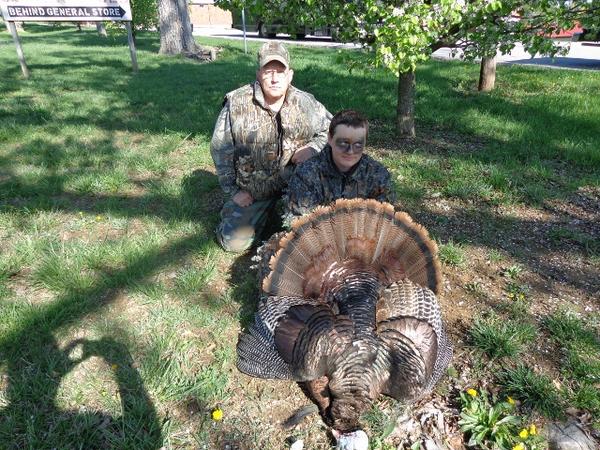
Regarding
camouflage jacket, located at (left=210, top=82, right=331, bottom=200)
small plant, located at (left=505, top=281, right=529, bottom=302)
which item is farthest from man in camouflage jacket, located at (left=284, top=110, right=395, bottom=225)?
small plant, located at (left=505, top=281, right=529, bottom=302)

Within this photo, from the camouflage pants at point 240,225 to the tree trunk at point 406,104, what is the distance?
3.04 m

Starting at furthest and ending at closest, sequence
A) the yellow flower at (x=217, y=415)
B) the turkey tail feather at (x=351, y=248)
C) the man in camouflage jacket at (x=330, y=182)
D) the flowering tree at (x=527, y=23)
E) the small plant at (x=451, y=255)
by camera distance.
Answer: the flowering tree at (x=527, y=23) → the small plant at (x=451, y=255) → the man in camouflage jacket at (x=330, y=182) → the turkey tail feather at (x=351, y=248) → the yellow flower at (x=217, y=415)

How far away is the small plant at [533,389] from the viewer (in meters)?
2.50

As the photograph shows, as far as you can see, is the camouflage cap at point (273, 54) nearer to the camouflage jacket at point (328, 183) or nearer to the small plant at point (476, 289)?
the camouflage jacket at point (328, 183)

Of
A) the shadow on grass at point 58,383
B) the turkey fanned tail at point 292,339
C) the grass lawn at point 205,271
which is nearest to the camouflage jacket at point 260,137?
the grass lawn at point 205,271

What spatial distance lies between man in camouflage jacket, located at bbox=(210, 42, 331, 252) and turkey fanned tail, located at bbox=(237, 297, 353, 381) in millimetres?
1384

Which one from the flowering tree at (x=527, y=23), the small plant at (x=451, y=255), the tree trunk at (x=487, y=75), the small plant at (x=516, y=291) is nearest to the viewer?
the small plant at (x=516, y=291)

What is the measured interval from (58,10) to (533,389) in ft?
40.5

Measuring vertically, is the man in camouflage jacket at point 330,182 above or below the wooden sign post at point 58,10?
below

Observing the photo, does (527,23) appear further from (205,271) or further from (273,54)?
(205,271)

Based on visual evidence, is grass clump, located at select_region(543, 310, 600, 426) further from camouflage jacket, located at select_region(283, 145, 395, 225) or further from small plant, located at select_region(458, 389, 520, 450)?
camouflage jacket, located at select_region(283, 145, 395, 225)

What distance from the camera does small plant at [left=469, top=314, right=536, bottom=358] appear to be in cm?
286

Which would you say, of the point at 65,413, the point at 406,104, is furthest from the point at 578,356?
the point at 406,104

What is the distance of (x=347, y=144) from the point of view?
2.95 metres
